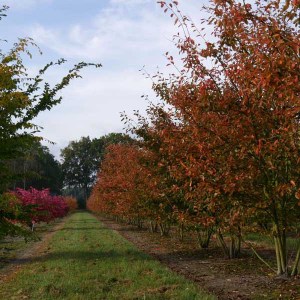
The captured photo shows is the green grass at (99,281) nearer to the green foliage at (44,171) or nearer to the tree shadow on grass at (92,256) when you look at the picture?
the tree shadow on grass at (92,256)

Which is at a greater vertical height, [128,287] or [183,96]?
[183,96]

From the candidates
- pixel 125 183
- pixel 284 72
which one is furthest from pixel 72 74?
pixel 125 183

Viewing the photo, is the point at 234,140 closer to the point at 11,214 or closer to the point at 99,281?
the point at 99,281

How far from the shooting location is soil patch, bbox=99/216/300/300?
721cm

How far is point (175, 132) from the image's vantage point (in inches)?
275

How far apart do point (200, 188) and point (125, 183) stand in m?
15.6

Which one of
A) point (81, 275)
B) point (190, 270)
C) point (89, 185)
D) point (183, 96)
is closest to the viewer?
point (183, 96)

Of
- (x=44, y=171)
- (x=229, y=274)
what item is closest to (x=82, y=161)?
(x=44, y=171)

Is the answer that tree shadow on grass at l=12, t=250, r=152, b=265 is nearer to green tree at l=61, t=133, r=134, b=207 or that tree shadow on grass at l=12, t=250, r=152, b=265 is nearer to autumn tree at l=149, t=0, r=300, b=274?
autumn tree at l=149, t=0, r=300, b=274

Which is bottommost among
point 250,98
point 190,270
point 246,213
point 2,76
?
point 190,270

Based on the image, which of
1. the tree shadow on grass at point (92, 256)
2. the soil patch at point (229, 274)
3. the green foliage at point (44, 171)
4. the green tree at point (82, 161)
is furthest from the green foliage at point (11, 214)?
the green tree at point (82, 161)

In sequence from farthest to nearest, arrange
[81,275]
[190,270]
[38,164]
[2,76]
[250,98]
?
[38,164], [190,270], [81,275], [2,76], [250,98]

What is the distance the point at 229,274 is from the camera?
9.28 m

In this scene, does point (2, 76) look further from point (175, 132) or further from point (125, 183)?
point (125, 183)
